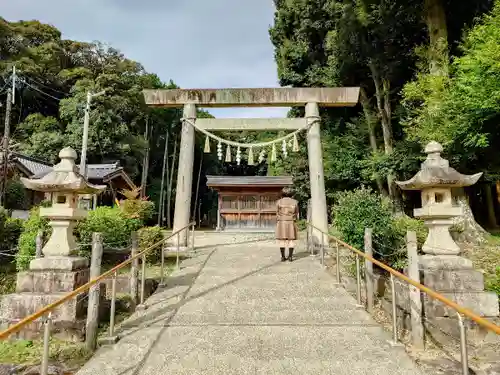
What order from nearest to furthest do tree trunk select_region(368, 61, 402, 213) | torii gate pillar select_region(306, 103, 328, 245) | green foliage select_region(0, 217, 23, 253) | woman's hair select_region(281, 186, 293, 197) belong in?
torii gate pillar select_region(306, 103, 328, 245), green foliage select_region(0, 217, 23, 253), tree trunk select_region(368, 61, 402, 213), woman's hair select_region(281, 186, 293, 197)

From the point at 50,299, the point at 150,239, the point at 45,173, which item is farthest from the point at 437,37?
the point at 45,173

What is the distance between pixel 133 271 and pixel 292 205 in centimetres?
386

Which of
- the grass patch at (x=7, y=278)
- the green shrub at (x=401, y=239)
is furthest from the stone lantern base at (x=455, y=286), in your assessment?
the grass patch at (x=7, y=278)

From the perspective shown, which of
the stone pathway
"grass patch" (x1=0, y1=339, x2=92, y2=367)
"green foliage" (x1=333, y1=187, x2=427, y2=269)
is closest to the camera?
the stone pathway

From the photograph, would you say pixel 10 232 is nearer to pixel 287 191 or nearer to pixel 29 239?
pixel 29 239

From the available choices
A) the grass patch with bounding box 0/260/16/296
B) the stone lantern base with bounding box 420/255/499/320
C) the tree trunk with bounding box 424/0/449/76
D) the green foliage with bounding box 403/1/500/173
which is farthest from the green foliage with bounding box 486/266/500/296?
the grass patch with bounding box 0/260/16/296

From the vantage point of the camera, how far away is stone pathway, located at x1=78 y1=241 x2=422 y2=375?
343 cm

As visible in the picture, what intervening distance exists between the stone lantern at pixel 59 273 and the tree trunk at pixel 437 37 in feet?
37.6

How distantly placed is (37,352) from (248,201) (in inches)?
658

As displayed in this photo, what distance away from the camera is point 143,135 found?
1177 inches

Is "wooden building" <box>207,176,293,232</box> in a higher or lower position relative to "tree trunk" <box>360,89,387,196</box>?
lower

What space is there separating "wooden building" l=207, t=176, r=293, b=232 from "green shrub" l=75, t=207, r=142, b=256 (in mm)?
10418

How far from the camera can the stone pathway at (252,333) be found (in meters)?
3.43

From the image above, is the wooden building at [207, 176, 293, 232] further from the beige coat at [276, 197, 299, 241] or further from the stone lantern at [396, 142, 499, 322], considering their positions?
the stone lantern at [396, 142, 499, 322]
